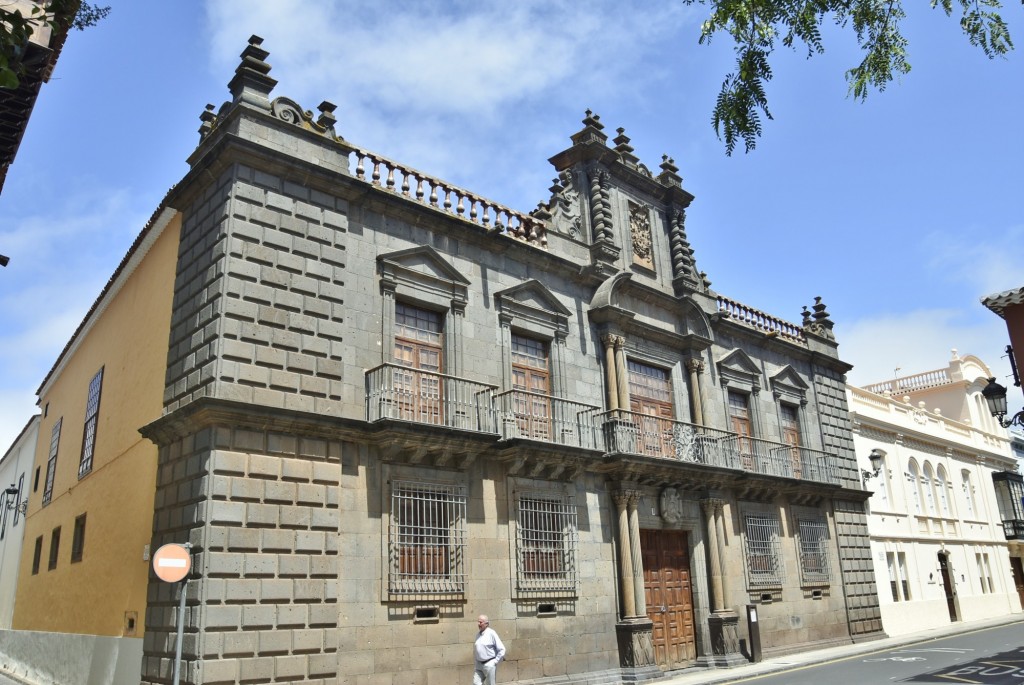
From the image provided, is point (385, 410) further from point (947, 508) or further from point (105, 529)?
point (947, 508)

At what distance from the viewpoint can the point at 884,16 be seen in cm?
580

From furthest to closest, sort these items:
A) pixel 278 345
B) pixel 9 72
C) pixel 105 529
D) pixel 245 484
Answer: pixel 105 529 → pixel 278 345 → pixel 245 484 → pixel 9 72

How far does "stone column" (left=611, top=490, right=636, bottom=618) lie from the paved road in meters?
2.31

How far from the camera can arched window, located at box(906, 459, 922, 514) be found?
96.0ft

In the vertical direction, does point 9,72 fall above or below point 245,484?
above

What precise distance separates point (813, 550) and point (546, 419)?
10.7 meters

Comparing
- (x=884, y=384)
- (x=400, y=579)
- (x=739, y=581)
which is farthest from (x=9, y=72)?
(x=884, y=384)

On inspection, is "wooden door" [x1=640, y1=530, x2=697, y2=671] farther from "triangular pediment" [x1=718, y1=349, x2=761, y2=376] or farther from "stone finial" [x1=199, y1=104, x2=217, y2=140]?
"stone finial" [x1=199, y1=104, x2=217, y2=140]

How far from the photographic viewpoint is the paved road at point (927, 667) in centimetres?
1405

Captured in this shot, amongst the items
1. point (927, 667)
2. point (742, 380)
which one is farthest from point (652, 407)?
point (927, 667)

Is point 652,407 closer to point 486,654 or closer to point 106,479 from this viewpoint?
point 486,654

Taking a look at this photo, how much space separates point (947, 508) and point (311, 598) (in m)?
27.9

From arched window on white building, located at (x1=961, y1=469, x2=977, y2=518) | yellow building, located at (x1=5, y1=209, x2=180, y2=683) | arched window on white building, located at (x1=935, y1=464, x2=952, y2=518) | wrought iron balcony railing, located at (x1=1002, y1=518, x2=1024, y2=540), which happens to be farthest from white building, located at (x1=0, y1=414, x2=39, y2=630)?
wrought iron balcony railing, located at (x1=1002, y1=518, x2=1024, y2=540)

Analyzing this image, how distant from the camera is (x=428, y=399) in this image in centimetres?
1417
